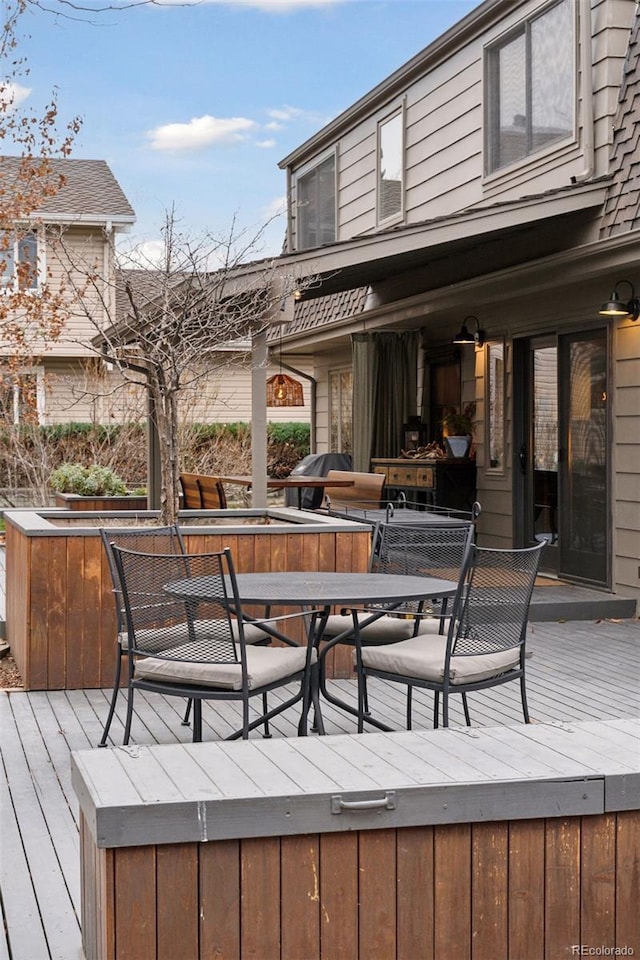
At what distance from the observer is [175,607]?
5.14 meters

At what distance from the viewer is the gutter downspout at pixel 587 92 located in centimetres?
872

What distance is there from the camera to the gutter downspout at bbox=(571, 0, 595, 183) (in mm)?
8719

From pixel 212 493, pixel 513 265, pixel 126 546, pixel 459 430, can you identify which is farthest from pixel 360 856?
pixel 459 430

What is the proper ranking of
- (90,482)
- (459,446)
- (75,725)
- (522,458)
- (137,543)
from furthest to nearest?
(90,482), (459,446), (522,458), (137,543), (75,725)

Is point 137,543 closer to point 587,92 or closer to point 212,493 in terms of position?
point 212,493

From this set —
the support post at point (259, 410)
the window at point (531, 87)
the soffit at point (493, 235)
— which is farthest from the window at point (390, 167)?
the support post at point (259, 410)

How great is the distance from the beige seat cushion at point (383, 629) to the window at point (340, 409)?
956cm

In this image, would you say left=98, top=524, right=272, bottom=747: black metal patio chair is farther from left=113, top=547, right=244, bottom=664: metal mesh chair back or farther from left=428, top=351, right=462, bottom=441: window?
left=428, top=351, right=462, bottom=441: window

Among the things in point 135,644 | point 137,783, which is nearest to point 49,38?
point 135,644

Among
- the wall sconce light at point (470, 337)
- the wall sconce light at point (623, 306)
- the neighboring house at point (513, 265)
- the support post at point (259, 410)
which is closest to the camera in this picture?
the support post at point (259, 410)

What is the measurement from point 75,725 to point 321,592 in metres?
1.50

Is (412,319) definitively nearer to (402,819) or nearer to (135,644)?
(135,644)

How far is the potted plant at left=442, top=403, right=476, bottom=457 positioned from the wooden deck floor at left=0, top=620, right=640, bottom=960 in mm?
3183

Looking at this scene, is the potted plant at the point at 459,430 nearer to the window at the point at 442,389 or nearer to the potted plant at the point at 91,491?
the window at the point at 442,389
